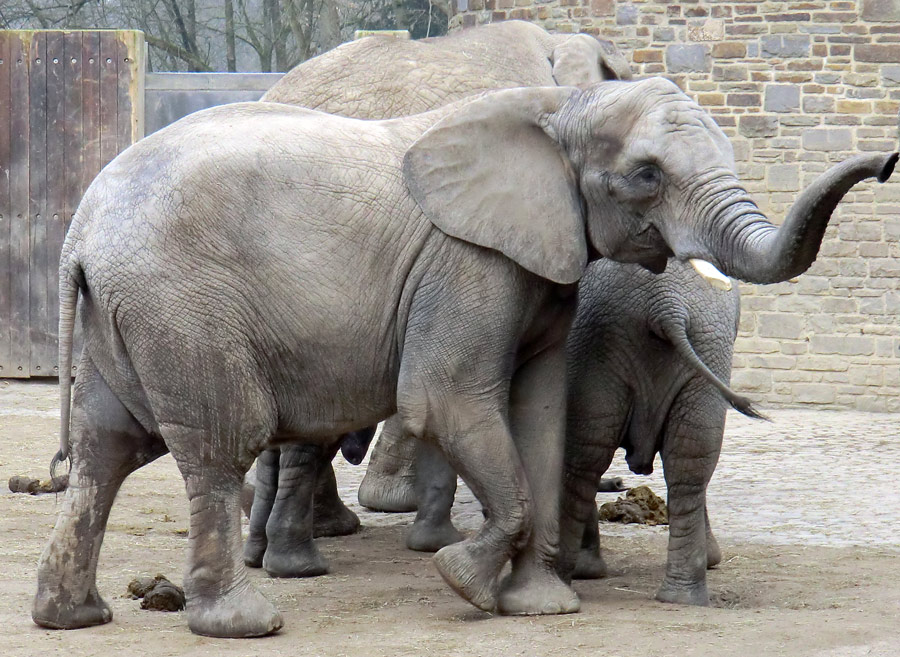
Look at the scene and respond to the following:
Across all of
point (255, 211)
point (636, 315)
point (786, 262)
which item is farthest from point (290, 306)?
point (786, 262)

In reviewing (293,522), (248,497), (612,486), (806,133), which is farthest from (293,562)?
(806,133)

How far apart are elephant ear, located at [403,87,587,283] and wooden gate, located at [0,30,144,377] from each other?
28.0ft

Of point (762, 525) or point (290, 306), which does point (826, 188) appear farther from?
point (762, 525)

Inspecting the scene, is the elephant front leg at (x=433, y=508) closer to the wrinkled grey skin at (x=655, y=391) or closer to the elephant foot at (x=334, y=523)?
the elephant foot at (x=334, y=523)

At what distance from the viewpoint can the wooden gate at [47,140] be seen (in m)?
13.3

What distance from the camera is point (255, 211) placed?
16.6ft

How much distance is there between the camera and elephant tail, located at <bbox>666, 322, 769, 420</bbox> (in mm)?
5113

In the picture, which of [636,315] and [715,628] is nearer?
[715,628]

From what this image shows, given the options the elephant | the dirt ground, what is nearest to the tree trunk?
the dirt ground

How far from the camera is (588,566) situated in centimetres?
626

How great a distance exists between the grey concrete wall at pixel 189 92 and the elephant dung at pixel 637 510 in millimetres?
6554

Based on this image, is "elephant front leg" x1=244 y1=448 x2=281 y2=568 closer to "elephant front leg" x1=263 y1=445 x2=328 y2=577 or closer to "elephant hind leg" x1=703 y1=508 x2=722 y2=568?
"elephant front leg" x1=263 y1=445 x2=328 y2=577

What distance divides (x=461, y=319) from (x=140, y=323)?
1086 mm

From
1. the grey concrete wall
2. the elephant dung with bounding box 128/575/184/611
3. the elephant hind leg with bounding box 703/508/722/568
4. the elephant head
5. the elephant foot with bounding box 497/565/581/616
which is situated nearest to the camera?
the elephant head
